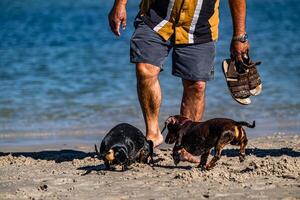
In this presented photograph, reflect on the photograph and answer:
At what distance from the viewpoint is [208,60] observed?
7.63m

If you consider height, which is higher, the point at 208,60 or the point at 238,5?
the point at 238,5

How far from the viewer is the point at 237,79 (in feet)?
24.3

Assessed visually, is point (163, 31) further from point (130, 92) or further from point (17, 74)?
point (17, 74)

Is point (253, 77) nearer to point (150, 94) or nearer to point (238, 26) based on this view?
point (238, 26)

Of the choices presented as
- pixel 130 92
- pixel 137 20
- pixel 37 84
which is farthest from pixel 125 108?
pixel 137 20

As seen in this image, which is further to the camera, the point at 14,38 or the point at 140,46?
the point at 14,38

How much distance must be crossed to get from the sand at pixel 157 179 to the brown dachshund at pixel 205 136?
147mm

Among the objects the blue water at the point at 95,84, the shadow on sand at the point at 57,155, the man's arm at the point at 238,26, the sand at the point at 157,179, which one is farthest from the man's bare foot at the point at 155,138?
the blue water at the point at 95,84

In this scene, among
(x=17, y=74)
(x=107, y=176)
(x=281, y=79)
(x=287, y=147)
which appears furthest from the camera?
(x=17, y=74)

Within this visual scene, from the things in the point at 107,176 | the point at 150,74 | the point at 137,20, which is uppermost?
the point at 137,20

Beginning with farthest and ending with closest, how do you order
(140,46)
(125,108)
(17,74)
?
(17,74) < (125,108) < (140,46)

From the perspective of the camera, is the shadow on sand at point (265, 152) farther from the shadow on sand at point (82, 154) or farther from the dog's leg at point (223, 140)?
the dog's leg at point (223, 140)

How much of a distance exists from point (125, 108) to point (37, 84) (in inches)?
116

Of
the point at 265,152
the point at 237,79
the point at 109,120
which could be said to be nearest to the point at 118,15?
the point at 237,79
